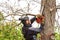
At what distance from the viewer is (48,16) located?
5258 millimetres

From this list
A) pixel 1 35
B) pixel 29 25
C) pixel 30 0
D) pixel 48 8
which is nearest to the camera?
pixel 48 8

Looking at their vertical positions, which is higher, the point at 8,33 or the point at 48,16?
the point at 48,16

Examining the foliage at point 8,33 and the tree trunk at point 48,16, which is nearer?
the tree trunk at point 48,16

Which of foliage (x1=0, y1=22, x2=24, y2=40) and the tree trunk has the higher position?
the tree trunk

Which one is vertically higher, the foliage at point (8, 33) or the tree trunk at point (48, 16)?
the tree trunk at point (48, 16)

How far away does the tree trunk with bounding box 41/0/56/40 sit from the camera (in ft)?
17.2

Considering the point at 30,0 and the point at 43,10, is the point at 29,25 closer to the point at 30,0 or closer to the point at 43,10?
the point at 43,10

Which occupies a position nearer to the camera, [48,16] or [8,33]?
[48,16]

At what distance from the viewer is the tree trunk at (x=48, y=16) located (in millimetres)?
5242

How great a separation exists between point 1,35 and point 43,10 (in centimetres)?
271

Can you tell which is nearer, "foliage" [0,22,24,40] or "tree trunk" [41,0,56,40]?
"tree trunk" [41,0,56,40]

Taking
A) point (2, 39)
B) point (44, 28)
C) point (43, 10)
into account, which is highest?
point (43, 10)

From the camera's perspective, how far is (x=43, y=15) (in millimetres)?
5293

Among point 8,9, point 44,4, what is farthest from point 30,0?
point 44,4
